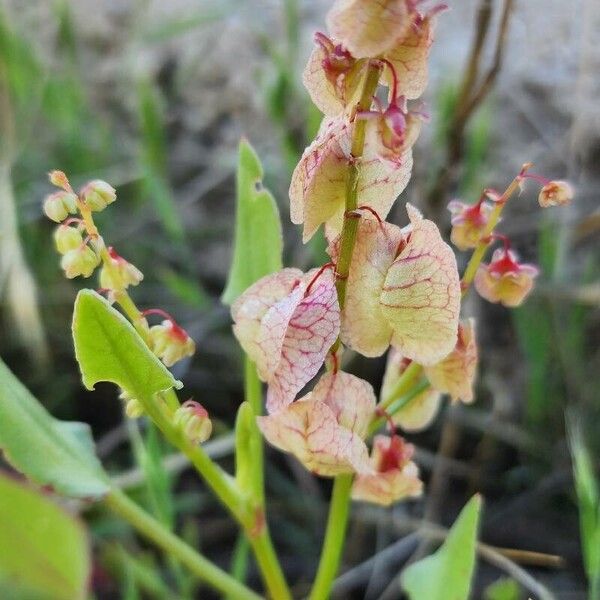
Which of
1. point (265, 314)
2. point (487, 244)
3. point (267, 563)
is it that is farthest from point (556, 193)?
point (267, 563)

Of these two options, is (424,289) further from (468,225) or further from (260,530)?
(260,530)

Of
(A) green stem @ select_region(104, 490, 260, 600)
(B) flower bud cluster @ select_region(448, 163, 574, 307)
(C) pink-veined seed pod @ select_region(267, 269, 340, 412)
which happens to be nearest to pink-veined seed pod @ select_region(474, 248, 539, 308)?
(B) flower bud cluster @ select_region(448, 163, 574, 307)

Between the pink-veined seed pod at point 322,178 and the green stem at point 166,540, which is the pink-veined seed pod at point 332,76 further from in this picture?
the green stem at point 166,540

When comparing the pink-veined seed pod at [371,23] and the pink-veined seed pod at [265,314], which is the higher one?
the pink-veined seed pod at [371,23]

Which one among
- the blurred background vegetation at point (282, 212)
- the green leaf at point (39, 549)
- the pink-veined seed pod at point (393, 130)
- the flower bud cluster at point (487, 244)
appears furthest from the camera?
the blurred background vegetation at point (282, 212)

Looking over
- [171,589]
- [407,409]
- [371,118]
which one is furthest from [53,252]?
[371,118]

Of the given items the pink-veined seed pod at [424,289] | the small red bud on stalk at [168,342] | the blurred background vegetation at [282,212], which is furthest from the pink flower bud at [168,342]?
the blurred background vegetation at [282,212]

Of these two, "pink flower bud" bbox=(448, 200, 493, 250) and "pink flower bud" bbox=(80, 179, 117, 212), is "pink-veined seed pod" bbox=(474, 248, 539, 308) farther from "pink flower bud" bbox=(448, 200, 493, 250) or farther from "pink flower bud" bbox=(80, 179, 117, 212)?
"pink flower bud" bbox=(80, 179, 117, 212)
